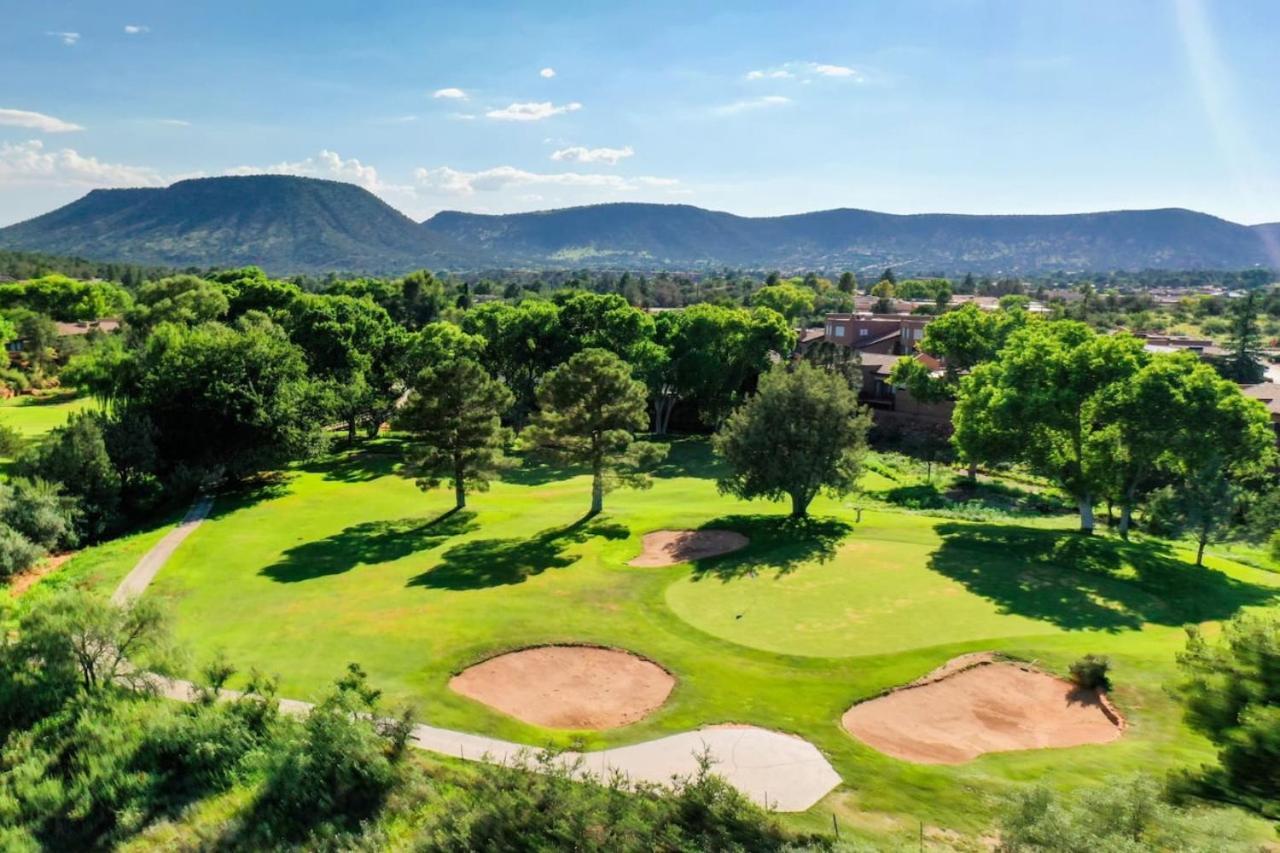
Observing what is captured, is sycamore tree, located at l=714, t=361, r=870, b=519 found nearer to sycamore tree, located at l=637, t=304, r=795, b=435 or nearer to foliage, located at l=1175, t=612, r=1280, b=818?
foliage, located at l=1175, t=612, r=1280, b=818

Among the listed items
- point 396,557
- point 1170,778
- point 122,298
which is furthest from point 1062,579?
point 122,298

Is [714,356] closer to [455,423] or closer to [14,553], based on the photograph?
[455,423]

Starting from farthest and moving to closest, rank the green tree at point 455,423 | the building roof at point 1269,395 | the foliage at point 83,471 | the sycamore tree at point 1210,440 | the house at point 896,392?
1. the house at point 896,392
2. the building roof at point 1269,395
3. the green tree at point 455,423
4. the foliage at point 83,471
5. the sycamore tree at point 1210,440

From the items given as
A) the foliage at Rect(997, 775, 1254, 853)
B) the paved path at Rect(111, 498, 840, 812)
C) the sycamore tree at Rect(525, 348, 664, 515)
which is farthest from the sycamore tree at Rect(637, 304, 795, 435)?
the foliage at Rect(997, 775, 1254, 853)

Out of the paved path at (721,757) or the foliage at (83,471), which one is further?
the foliage at (83,471)

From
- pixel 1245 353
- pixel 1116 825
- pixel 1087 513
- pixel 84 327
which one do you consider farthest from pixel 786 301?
pixel 1116 825

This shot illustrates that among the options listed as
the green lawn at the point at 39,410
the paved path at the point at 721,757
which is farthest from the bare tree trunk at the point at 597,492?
the green lawn at the point at 39,410

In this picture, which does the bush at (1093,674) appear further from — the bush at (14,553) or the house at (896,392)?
the bush at (14,553)

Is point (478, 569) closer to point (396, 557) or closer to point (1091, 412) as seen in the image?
point (396, 557)
